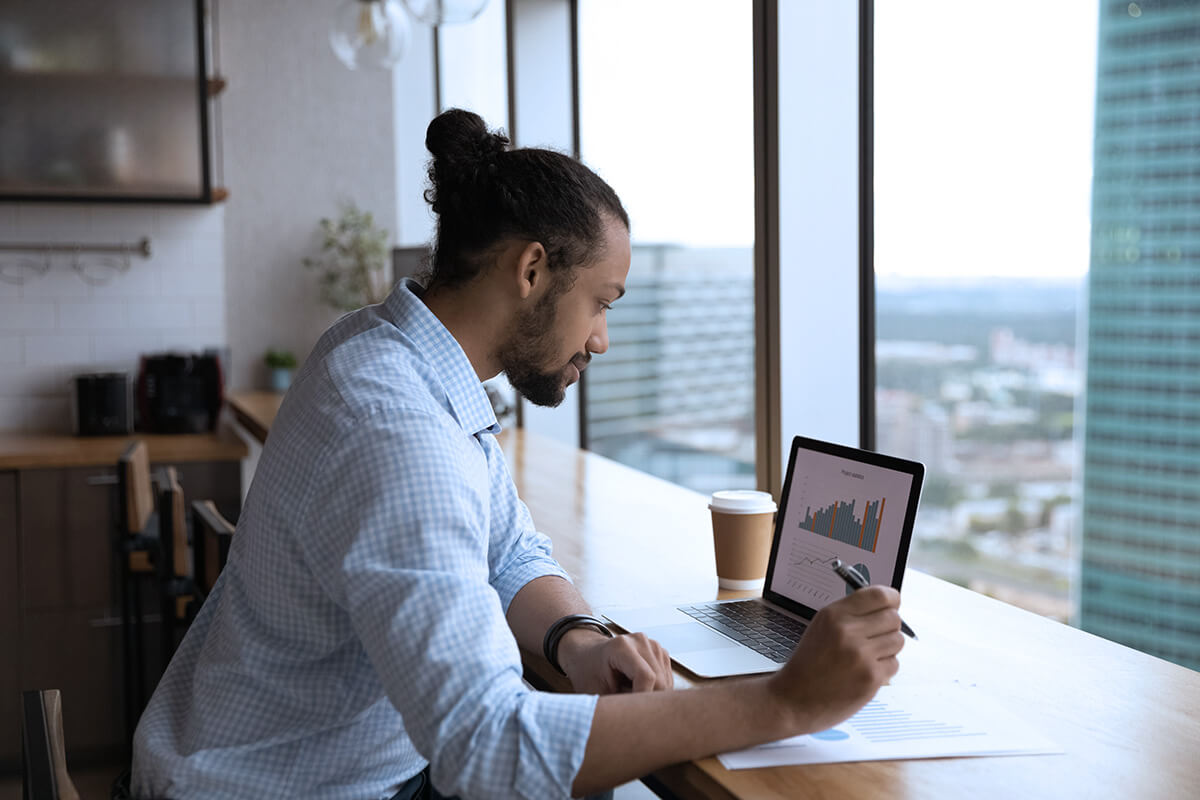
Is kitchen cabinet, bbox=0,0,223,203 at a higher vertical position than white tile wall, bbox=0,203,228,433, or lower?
higher

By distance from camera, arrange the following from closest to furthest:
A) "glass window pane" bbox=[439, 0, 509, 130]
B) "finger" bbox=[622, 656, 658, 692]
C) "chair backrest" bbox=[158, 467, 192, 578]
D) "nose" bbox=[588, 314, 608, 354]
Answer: "finger" bbox=[622, 656, 658, 692] < "nose" bbox=[588, 314, 608, 354] < "chair backrest" bbox=[158, 467, 192, 578] < "glass window pane" bbox=[439, 0, 509, 130]

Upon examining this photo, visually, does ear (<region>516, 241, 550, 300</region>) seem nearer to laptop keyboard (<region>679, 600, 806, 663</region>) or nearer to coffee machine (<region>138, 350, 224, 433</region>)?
Answer: laptop keyboard (<region>679, 600, 806, 663</region>)

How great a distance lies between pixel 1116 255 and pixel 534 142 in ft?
16.8

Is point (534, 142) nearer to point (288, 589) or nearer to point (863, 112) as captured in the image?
point (863, 112)

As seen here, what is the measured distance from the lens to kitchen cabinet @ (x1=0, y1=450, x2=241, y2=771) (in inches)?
126

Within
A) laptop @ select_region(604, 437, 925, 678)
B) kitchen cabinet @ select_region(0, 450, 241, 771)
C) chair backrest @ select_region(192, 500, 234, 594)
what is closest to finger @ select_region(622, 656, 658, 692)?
laptop @ select_region(604, 437, 925, 678)

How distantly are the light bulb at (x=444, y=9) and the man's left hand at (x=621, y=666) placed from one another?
68.7 inches

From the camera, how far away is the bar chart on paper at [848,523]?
1240 millimetres

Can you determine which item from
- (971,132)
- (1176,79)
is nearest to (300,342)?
(971,132)

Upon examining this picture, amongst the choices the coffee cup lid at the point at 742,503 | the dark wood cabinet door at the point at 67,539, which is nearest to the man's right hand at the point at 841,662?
the coffee cup lid at the point at 742,503

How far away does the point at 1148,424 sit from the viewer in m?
6.86

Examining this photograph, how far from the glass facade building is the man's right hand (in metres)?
4.18

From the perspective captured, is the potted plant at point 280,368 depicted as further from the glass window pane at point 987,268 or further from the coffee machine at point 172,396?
the glass window pane at point 987,268

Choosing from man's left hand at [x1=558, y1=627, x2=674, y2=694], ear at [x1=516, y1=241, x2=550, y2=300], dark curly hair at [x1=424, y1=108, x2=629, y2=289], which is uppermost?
dark curly hair at [x1=424, y1=108, x2=629, y2=289]
